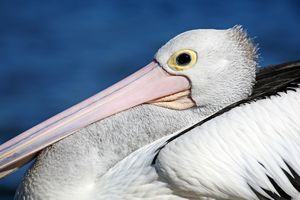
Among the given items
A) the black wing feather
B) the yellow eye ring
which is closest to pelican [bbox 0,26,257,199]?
the yellow eye ring

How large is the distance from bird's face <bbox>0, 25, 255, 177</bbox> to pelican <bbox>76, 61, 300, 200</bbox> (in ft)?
0.51

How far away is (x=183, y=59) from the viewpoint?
4617 mm

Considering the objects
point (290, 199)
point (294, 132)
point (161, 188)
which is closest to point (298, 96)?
point (294, 132)

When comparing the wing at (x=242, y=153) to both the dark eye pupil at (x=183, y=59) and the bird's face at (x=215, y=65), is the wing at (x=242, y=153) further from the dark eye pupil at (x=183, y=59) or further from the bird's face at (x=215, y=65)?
the dark eye pupil at (x=183, y=59)

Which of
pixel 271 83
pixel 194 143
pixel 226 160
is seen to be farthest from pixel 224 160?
pixel 271 83

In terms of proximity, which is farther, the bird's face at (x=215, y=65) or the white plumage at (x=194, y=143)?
the bird's face at (x=215, y=65)

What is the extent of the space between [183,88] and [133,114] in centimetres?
27

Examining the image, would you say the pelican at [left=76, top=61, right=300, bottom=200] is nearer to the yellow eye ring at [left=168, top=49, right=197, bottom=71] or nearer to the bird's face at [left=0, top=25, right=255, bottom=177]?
the bird's face at [left=0, top=25, right=255, bottom=177]

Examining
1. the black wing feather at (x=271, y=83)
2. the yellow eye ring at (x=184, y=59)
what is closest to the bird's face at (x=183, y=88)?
the yellow eye ring at (x=184, y=59)

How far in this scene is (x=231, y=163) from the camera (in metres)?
4.34

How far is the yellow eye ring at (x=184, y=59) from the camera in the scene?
15.1ft

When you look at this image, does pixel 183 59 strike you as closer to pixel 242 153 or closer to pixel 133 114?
pixel 133 114

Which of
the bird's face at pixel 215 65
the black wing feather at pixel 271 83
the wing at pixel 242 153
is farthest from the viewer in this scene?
the bird's face at pixel 215 65

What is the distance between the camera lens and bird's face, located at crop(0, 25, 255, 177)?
4.54 meters
